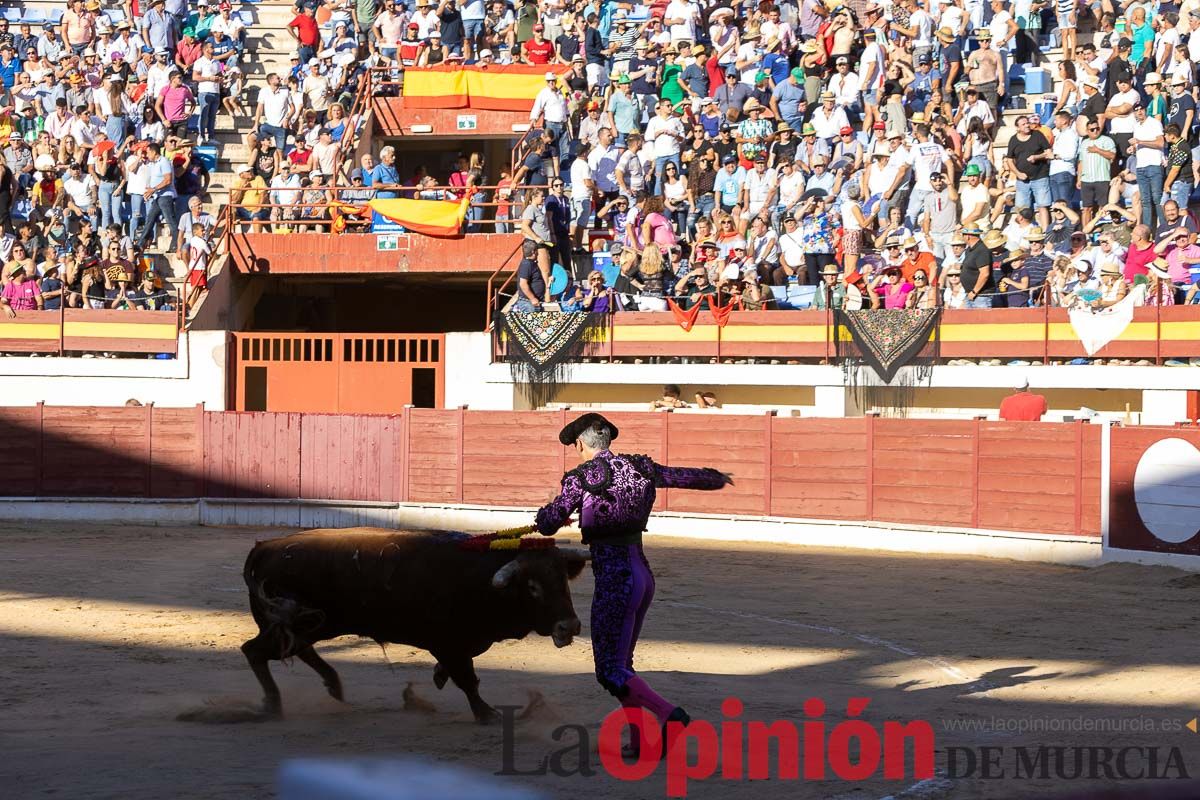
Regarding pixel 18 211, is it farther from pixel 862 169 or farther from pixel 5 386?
pixel 862 169

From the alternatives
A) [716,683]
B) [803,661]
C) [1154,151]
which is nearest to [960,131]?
[1154,151]

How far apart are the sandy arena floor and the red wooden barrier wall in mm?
879

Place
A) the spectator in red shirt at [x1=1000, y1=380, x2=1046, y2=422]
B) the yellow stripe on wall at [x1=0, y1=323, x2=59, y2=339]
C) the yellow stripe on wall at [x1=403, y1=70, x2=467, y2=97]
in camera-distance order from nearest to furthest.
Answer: the spectator in red shirt at [x1=1000, y1=380, x2=1046, y2=422] → the yellow stripe on wall at [x1=0, y1=323, x2=59, y2=339] → the yellow stripe on wall at [x1=403, y1=70, x2=467, y2=97]

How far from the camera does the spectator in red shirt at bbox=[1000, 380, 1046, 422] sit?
15391 mm

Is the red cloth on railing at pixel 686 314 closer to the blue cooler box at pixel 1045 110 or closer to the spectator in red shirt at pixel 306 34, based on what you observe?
the blue cooler box at pixel 1045 110

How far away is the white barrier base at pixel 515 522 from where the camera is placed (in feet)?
49.2

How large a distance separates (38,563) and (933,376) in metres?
9.40

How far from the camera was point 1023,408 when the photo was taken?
50.6ft

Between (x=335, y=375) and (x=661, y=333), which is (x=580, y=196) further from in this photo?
(x=335, y=375)

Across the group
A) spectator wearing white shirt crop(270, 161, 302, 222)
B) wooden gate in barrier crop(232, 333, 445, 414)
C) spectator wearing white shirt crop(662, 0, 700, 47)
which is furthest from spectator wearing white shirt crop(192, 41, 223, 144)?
Answer: spectator wearing white shirt crop(662, 0, 700, 47)

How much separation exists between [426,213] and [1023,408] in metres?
8.85

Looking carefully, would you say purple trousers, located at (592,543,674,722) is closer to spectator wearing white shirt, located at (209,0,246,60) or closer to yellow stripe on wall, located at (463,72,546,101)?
yellow stripe on wall, located at (463,72,546,101)

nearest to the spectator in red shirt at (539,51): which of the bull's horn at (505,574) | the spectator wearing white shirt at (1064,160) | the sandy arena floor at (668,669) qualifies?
the spectator wearing white shirt at (1064,160)

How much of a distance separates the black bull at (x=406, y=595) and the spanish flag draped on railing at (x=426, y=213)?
43.9 ft
